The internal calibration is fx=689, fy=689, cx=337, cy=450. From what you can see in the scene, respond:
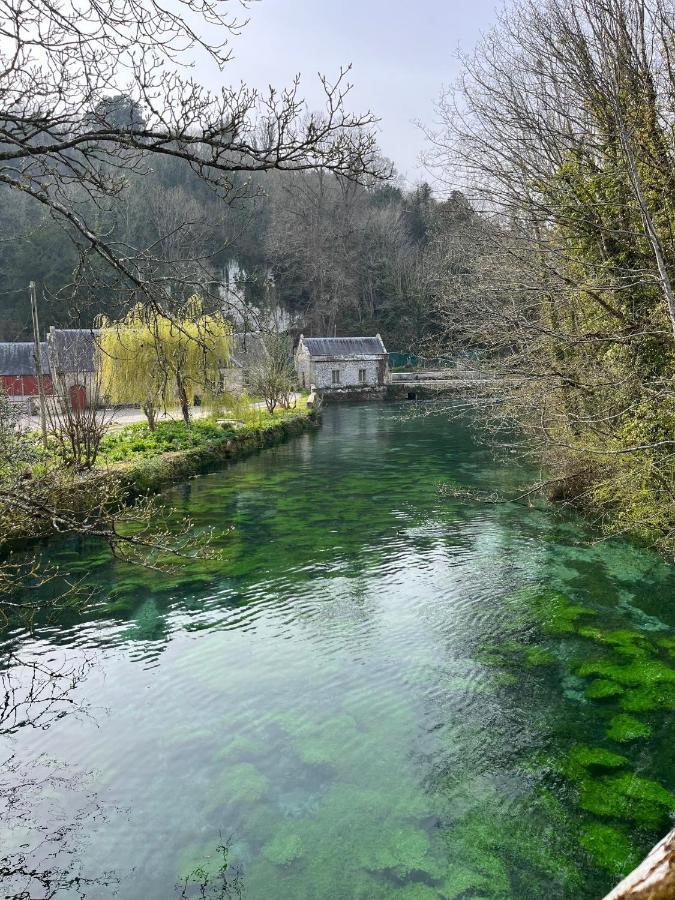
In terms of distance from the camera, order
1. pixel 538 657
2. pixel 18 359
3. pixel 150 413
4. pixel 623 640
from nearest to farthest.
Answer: pixel 538 657, pixel 623 640, pixel 150 413, pixel 18 359

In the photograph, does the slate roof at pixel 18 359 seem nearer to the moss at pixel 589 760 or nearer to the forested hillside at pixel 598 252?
the forested hillside at pixel 598 252

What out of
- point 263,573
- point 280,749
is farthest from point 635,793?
point 263,573

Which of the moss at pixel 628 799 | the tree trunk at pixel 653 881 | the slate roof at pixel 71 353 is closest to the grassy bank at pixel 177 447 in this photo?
the slate roof at pixel 71 353

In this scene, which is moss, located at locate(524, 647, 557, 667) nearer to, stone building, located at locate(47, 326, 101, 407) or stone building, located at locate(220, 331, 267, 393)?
stone building, located at locate(47, 326, 101, 407)

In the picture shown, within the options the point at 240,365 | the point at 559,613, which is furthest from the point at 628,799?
the point at 240,365

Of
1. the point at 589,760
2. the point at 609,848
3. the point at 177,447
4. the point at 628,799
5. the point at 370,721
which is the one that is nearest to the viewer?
the point at 609,848

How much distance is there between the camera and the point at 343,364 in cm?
4094

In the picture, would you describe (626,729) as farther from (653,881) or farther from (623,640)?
(653,881)

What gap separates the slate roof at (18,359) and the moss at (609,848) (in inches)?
1222

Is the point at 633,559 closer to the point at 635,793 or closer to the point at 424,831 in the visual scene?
the point at 635,793

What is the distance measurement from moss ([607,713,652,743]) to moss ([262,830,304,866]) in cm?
269

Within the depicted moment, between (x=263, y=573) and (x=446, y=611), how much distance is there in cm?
287

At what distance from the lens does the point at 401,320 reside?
47500 millimetres

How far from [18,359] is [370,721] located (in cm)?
3054
